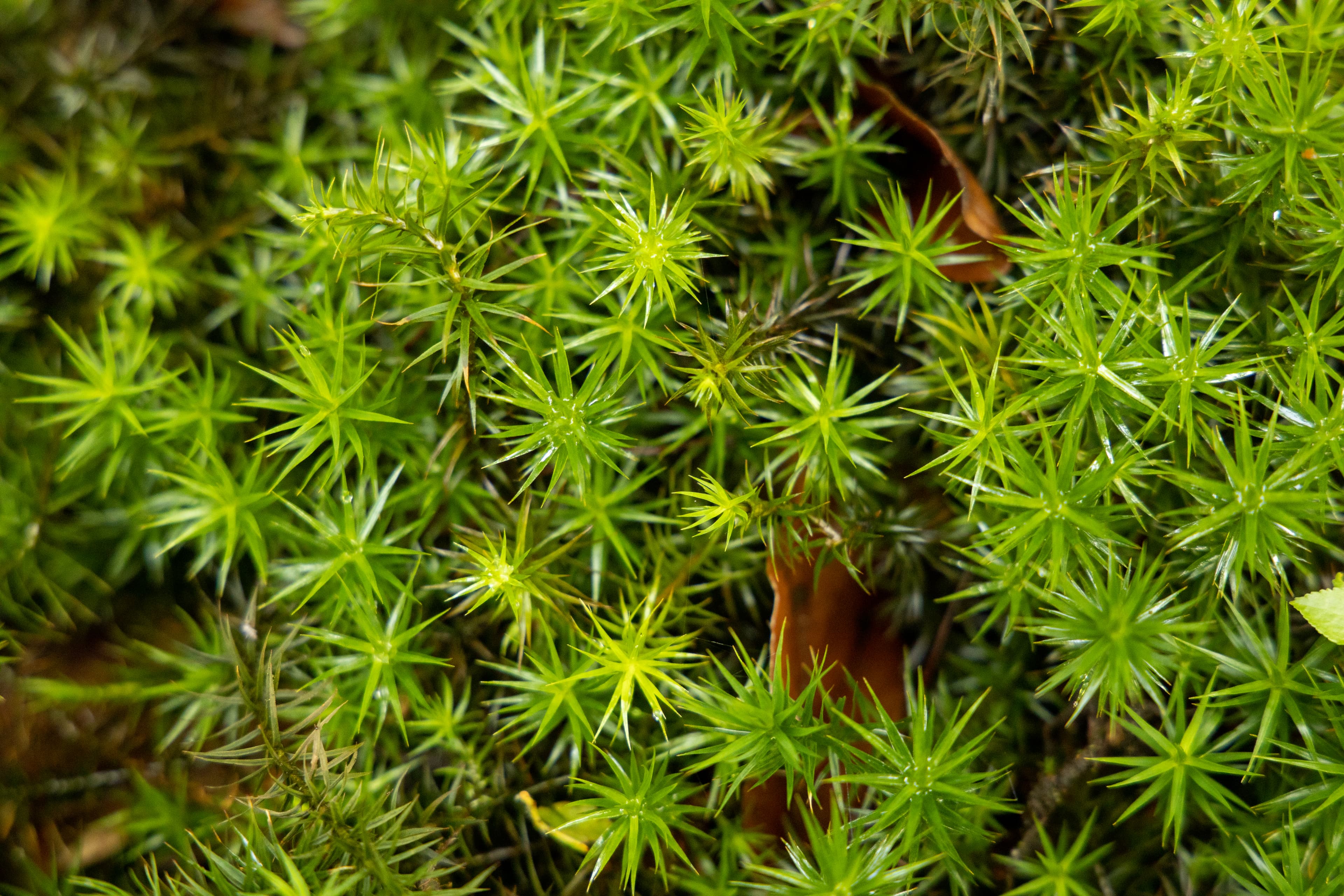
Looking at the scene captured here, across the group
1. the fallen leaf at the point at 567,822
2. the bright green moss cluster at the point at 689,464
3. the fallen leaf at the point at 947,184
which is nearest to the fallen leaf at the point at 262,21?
the bright green moss cluster at the point at 689,464

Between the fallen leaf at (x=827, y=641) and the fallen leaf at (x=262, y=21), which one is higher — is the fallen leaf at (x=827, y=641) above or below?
below

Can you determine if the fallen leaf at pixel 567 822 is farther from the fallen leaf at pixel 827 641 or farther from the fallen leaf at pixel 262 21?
the fallen leaf at pixel 262 21

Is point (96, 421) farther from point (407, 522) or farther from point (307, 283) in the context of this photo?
point (407, 522)

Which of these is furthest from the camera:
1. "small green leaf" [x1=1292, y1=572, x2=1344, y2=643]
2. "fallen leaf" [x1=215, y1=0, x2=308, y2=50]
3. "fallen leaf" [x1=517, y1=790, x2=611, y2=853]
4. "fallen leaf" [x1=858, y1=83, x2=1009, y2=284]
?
"fallen leaf" [x1=215, y1=0, x2=308, y2=50]

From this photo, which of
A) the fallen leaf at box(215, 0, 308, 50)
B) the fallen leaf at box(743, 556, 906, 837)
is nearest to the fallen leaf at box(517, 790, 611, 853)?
the fallen leaf at box(743, 556, 906, 837)

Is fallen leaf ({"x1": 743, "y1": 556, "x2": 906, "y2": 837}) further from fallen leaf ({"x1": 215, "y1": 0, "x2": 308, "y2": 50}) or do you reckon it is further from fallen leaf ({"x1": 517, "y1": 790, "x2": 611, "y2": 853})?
fallen leaf ({"x1": 215, "y1": 0, "x2": 308, "y2": 50})
